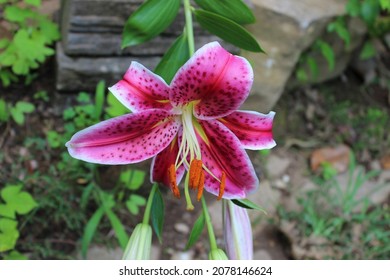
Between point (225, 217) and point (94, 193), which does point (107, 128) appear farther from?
point (94, 193)

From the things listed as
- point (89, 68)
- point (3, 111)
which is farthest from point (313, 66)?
point (3, 111)

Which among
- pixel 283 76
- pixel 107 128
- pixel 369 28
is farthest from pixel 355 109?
pixel 107 128

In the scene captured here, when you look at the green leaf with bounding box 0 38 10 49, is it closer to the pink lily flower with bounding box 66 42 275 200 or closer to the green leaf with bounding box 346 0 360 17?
the pink lily flower with bounding box 66 42 275 200

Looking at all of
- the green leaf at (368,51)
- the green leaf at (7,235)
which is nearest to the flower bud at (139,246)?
the green leaf at (7,235)

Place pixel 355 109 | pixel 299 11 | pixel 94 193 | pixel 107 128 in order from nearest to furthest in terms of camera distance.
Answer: pixel 107 128
pixel 94 193
pixel 299 11
pixel 355 109

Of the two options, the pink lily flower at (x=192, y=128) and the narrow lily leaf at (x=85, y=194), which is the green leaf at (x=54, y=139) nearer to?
the narrow lily leaf at (x=85, y=194)

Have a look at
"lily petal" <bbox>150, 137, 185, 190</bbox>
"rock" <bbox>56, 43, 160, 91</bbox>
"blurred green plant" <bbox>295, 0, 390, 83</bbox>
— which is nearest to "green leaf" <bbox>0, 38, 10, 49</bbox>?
"rock" <bbox>56, 43, 160, 91</bbox>

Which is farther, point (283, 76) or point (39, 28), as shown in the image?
point (283, 76)
